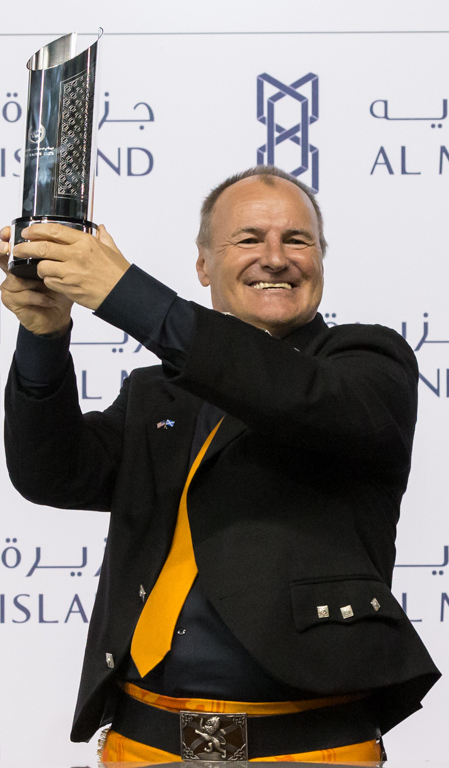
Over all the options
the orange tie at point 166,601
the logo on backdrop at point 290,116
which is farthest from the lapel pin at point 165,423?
the logo on backdrop at point 290,116

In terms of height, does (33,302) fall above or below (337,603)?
above

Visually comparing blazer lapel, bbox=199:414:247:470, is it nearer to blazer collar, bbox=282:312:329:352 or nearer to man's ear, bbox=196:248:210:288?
blazer collar, bbox=282:312:329:352

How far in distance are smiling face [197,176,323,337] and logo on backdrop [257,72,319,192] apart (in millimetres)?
989

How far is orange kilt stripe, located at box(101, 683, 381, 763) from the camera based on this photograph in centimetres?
141

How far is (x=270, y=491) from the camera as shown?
4.80 ft

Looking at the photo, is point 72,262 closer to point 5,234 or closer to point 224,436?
point 5,234

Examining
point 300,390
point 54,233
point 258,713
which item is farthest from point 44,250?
point 258,713

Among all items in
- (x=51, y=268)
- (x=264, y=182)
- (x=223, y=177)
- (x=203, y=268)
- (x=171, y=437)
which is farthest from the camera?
(x=223, y=177)

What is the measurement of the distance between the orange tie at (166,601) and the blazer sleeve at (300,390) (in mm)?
284

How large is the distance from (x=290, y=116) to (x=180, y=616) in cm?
A: 173

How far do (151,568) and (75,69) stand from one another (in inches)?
29.6

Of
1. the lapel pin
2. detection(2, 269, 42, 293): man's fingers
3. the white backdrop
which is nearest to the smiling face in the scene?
the lapel pin

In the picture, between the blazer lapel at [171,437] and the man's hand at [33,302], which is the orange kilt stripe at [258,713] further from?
the man's hand at [33,302]

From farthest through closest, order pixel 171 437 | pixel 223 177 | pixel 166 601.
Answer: pixel 223 177, pixel 171 437, pixel 166 601
